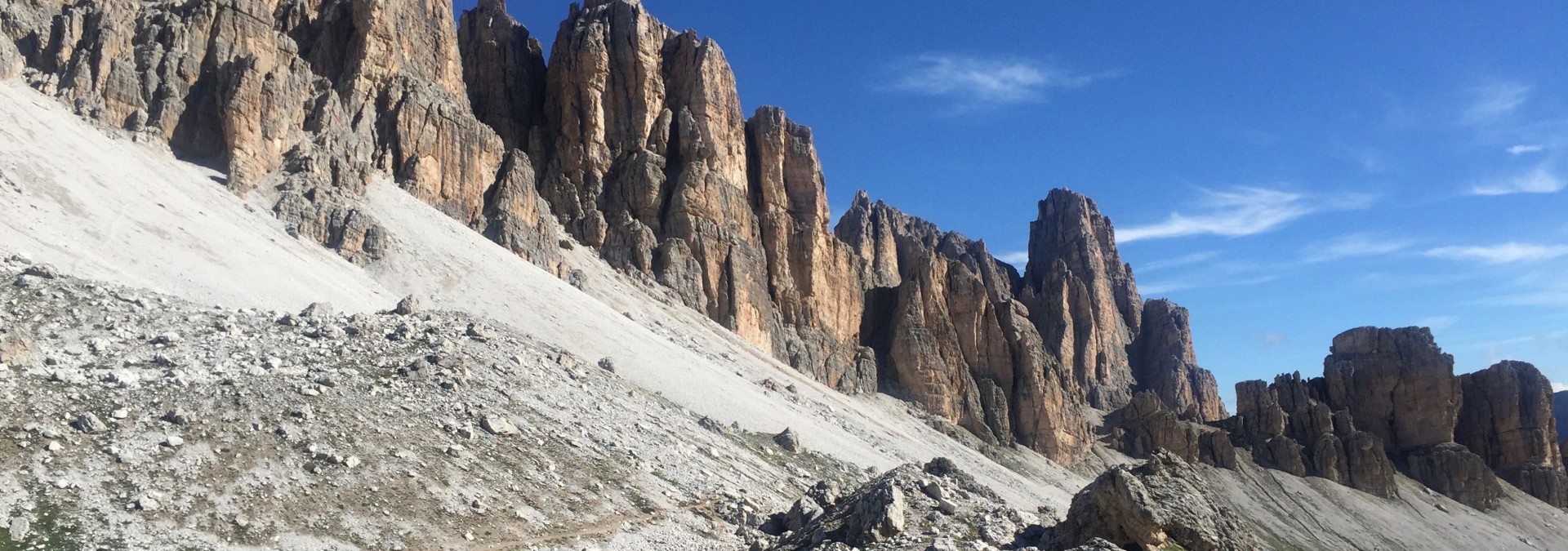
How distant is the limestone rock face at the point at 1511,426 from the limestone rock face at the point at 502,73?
115843 millimetres

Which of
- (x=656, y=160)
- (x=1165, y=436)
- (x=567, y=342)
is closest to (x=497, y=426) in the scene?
(x=567, y=342)

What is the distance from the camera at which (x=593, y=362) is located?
50156mm

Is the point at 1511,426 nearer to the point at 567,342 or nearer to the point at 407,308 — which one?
the point at 567,342

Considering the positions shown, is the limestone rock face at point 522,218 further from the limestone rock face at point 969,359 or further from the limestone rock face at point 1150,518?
the limestone rock face at point 1150,518

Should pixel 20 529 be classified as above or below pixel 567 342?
below

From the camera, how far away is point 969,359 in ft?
357

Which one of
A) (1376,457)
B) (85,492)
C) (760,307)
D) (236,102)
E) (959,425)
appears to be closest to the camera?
(85,492)

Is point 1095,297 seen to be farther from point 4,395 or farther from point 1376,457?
point 4,395

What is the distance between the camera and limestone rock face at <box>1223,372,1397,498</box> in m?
109

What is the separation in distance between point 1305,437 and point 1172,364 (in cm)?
3072

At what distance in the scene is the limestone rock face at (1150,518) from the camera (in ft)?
65.2

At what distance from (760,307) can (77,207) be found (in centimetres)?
5610

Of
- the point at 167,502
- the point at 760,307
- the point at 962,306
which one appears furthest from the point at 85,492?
the point at 962,306

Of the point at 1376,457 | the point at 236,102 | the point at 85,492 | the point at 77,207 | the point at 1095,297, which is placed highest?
the point at 1095,297
